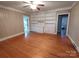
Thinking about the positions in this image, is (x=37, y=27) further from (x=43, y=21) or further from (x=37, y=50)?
(x=37, y=50)

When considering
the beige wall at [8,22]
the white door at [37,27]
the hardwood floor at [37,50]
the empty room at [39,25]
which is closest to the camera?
the hardwood floor at [37,50]

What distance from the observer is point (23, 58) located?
2.14m

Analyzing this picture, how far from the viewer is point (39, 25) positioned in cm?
691

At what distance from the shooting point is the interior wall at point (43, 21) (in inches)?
234

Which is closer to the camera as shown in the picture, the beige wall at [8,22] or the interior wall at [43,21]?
the beige wall at [8,22]

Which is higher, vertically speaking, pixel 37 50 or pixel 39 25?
pixel 39 25

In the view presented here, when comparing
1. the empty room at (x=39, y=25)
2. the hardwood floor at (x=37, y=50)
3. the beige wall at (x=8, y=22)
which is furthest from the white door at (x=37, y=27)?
the hardwood floor at (x=37, y=50)

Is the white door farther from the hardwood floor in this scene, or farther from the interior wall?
the hardwood floor

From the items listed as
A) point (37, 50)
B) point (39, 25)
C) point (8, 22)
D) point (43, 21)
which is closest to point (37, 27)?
point (39, 25)

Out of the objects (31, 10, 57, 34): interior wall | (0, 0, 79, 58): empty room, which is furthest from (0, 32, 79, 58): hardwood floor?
(31, 10, 57, 34): interior wall

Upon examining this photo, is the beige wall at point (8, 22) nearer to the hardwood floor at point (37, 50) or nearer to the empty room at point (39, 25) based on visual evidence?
the empty room at point (39, 25)

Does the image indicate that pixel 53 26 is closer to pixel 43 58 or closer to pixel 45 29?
pixel 45 29

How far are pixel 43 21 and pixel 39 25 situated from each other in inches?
26.5

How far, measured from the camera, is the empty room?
328cm
